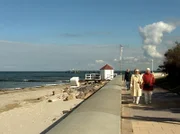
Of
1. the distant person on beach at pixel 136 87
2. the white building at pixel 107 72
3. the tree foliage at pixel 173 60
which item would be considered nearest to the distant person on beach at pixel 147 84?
the distant person on beach at pixel 136 87

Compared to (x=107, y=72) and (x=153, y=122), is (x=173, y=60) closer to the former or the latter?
(x=107, y=72)

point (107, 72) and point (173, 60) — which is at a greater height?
point (173, 60)

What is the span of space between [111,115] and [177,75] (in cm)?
2925

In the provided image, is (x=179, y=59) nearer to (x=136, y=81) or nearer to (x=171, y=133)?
(x=136, y=81)

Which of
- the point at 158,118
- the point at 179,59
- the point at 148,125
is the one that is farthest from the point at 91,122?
the point at 179,59

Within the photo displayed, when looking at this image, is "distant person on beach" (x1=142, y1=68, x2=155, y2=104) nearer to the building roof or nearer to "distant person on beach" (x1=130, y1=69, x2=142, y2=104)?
"distant person on beach" (x1=130, y1=69, x2=142, y2=104)

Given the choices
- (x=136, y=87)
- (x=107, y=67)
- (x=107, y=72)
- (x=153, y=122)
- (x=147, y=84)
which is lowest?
(x=153, y=122)

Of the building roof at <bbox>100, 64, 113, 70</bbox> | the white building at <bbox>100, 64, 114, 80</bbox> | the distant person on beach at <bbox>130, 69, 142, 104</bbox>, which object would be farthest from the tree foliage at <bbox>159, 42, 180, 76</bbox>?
the building roof at <bbox>100, 64, 113, 70</bbox>

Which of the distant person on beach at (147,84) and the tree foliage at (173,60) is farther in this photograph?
the tree foliage at (173,60)

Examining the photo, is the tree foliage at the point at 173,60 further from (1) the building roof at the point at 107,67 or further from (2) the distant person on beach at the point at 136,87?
(1) the building roof at the point at 107,67

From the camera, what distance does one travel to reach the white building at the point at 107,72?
194 ft

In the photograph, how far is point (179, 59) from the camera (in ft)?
114

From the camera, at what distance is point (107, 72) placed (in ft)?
193

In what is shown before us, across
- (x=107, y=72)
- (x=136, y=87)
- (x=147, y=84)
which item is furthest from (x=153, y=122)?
(x=107, y=72)
